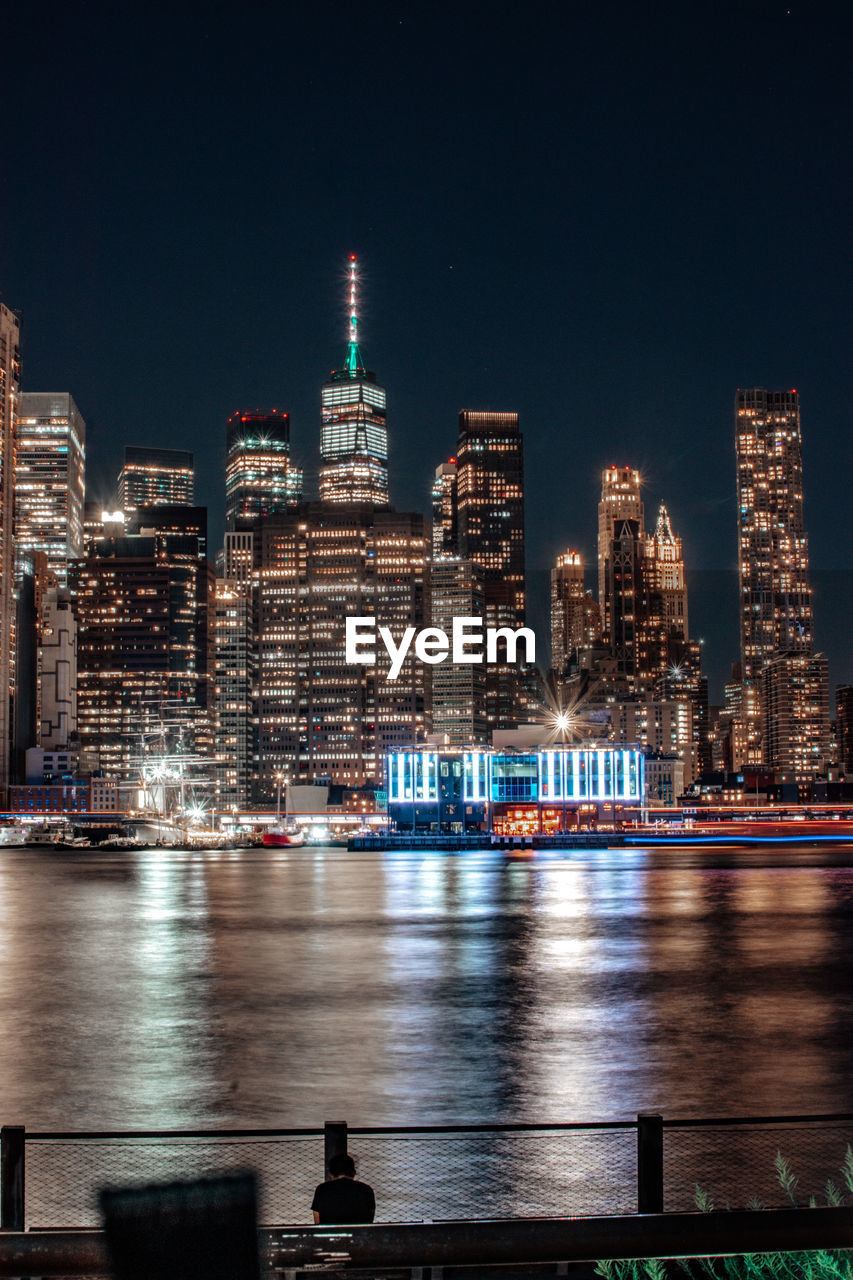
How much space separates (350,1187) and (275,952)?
139ft

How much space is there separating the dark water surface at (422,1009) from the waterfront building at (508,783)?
4052 inches

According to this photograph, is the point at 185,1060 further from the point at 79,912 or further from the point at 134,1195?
the point at 79,912

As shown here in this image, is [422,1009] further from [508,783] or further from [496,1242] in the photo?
[508,783]

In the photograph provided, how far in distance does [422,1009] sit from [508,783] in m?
152

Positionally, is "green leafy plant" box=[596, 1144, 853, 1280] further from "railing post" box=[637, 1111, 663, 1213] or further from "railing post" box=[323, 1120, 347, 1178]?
"railing post" box=[323, 1120, 347, 1178]

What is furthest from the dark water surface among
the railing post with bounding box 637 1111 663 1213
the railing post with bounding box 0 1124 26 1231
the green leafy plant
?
the railing post with bounding box 637 1111 663 1213

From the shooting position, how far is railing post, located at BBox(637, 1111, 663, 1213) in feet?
26.9

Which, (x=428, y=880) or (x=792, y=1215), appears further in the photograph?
(x=428, y=880)

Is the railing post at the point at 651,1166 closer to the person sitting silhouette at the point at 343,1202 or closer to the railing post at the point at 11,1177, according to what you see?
the person sitting silhouette at the point at 343,1202

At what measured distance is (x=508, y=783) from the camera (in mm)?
184000

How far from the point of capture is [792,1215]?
625 cm

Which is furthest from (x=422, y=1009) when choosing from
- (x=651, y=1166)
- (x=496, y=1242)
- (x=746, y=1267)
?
(x=496, y=1242)

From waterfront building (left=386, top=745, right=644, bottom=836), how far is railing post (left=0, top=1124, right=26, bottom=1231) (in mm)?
174900

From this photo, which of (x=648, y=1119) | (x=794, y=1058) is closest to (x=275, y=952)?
(x=794, y=1058)
